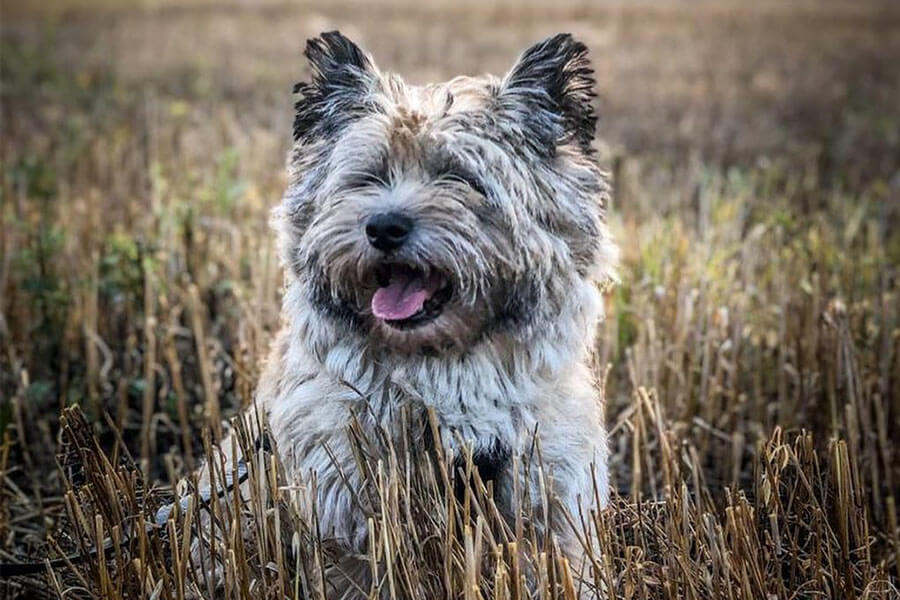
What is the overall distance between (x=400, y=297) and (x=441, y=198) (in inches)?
12.1

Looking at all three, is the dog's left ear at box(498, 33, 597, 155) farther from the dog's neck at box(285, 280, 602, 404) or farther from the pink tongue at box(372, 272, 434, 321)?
the pink tongue at box(372, 272, 434, 321)

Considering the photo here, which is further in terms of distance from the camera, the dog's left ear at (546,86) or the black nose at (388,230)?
the dog's left ear at (546,86)

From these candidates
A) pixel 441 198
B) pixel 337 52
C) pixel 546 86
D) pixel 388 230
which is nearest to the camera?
pixel 388 230

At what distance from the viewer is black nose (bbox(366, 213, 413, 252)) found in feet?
10.3

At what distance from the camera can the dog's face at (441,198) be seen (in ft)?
10.6

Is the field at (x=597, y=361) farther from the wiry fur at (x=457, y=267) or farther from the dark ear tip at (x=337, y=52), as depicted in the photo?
the dark ear tip at (x=337, y=52)

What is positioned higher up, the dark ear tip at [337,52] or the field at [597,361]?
the dark ear tip at [337,52]

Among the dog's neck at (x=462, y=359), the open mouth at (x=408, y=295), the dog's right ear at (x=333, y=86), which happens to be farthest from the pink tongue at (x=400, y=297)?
the dog's right ear at (x=333, y=86)

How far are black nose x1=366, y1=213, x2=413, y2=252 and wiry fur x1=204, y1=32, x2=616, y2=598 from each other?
1.2 inches

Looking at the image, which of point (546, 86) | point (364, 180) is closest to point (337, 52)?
point (364, 180)

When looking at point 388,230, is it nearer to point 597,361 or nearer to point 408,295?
point 408,295

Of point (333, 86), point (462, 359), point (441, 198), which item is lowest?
point (462, 359)

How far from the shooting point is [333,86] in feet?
11.9

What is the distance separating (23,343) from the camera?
18.3ft
